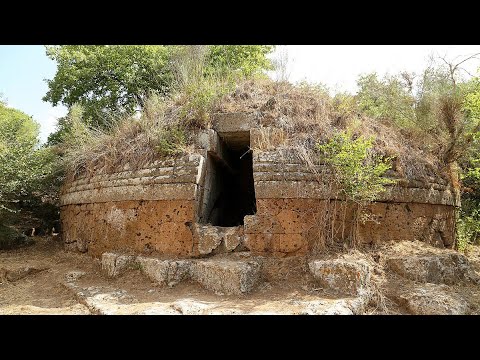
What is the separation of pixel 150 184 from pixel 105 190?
1174 millimetres

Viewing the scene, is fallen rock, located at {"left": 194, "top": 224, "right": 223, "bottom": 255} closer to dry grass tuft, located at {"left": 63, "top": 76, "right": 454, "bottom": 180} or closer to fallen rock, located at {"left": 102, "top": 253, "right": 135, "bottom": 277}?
fallen rock, located at {"left": 102, "top": 253, "right": 135, "bottom": 277}

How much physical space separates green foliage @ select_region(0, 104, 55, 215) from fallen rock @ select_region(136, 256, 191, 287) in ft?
14.1

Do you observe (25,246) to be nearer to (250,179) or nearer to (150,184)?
(150,184)

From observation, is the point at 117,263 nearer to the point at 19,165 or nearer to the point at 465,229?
the point at 19,165

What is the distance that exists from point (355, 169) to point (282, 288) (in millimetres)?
2031

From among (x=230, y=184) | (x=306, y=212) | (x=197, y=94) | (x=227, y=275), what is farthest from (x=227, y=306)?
(x=230, y=184)

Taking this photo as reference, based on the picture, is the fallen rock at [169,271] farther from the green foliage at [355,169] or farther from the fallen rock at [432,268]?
the fallen rock at [432,268]

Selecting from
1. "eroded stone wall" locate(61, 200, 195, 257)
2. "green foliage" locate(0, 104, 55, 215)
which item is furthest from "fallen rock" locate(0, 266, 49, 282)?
"green foliage" locate(0, 104, 55, 215)

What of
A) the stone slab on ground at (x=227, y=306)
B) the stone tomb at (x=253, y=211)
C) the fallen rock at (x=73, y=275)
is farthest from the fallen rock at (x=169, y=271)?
the fallen rock at (x=73, y=275)

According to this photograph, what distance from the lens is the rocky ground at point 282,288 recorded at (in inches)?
182

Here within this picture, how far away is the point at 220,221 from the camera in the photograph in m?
7.98

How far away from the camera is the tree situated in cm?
1195

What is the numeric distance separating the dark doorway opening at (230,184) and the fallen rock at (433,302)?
2.96 m

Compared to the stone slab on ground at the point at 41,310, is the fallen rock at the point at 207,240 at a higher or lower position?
higher
